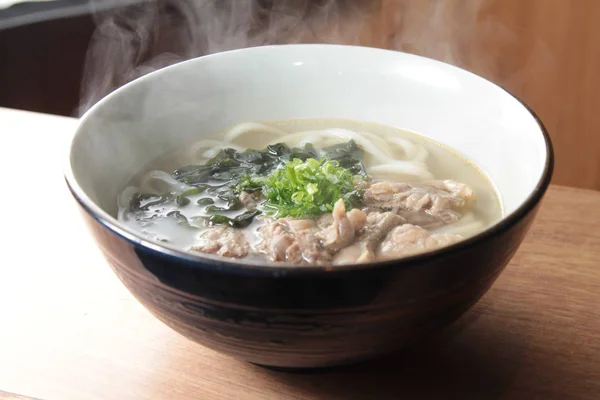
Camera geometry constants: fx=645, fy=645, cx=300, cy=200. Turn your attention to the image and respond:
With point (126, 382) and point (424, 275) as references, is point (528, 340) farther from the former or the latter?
point (126, 382)

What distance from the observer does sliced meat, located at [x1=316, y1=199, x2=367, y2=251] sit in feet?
3.60

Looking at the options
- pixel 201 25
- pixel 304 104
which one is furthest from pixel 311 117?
pixel 201 25

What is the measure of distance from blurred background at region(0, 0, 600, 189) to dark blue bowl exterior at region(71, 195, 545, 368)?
2126 mm

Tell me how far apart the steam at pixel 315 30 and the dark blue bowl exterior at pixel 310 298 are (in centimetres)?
213

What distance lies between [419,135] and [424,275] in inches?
33.8

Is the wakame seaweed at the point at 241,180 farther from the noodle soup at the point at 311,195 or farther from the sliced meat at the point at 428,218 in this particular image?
the sliced meat at the point at 428,218

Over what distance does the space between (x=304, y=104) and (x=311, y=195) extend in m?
0.48

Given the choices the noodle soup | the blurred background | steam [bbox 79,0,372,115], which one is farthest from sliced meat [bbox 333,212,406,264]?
steam [bbox 79,0,372,115]

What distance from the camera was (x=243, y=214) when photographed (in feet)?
4.24

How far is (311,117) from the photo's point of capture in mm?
1655

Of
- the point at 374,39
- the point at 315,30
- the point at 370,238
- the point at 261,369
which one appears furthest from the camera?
the point at 315,30

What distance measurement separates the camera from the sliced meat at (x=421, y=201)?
1.28 meters

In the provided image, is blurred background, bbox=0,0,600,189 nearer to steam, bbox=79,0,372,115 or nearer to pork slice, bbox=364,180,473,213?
steam, bbox=79,0,372,115

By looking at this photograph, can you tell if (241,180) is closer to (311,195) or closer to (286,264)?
(311,195)
